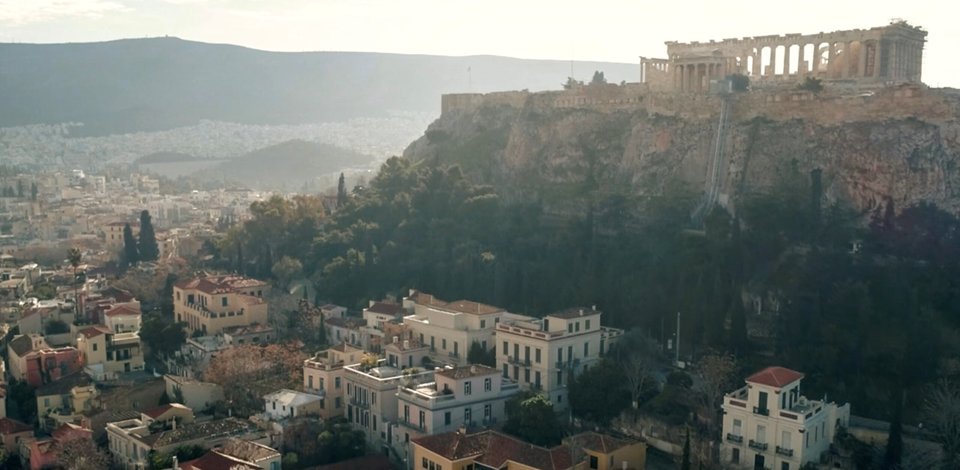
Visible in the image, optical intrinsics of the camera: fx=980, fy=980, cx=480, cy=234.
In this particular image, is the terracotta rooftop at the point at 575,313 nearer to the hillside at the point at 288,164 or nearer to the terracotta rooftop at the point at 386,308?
the terracotta rooftop at the point at 386,308

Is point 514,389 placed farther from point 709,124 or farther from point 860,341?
point 709,124

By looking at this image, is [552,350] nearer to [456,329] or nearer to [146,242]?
[456,329]

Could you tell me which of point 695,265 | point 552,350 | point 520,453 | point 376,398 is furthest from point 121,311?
point 695,265

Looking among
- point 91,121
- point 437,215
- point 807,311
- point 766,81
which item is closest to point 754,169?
point 766,81

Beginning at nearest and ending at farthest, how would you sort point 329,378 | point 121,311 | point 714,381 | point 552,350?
point 714,381
point 552,350
point 329,378
point 121,311

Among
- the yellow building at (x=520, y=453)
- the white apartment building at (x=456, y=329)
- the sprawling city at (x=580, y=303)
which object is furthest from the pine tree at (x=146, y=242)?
the yellow building at (x=520, y=453)

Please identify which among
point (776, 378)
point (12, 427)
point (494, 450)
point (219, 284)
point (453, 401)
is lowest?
point (12, 427)

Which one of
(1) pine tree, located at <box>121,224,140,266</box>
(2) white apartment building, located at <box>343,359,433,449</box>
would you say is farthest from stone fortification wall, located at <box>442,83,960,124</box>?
(1) pine tree, located at <box>121,224,140,266</box>
